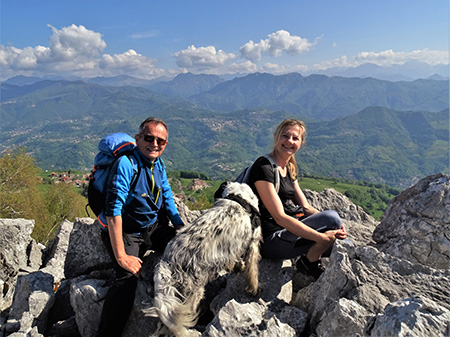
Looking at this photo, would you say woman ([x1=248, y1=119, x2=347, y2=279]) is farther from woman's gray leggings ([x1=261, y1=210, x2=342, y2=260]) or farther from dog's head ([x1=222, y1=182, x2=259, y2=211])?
dog's head ([x1=222, y1=182, x2=259, y2=211])

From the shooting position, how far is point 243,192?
16.1 feet

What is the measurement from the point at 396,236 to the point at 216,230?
16.2 ft

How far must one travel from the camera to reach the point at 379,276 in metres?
4.37

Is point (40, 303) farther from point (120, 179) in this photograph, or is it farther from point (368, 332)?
point (368, 332)

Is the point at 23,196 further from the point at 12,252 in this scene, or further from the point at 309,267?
the point at 309,267

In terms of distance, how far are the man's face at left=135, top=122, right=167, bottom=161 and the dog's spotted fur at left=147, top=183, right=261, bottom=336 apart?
162 cm

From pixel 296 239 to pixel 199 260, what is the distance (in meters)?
1.89

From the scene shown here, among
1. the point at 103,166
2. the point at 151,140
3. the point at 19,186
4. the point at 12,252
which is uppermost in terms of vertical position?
the point at 151,140

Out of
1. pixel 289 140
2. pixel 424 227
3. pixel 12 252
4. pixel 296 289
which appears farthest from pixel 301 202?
pixel 12 252

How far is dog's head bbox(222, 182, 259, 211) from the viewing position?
4.88 meters

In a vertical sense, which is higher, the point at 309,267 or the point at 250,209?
the point at 250,209

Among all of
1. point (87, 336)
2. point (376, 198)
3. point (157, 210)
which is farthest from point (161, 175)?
point (376, 198)

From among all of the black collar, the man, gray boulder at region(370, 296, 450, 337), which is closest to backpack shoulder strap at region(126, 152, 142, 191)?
the man

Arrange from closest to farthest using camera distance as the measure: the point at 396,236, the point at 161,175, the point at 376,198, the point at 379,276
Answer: the point at 379,276 → the point at 161,175 → the point at 396,236 → the point at 376,198
